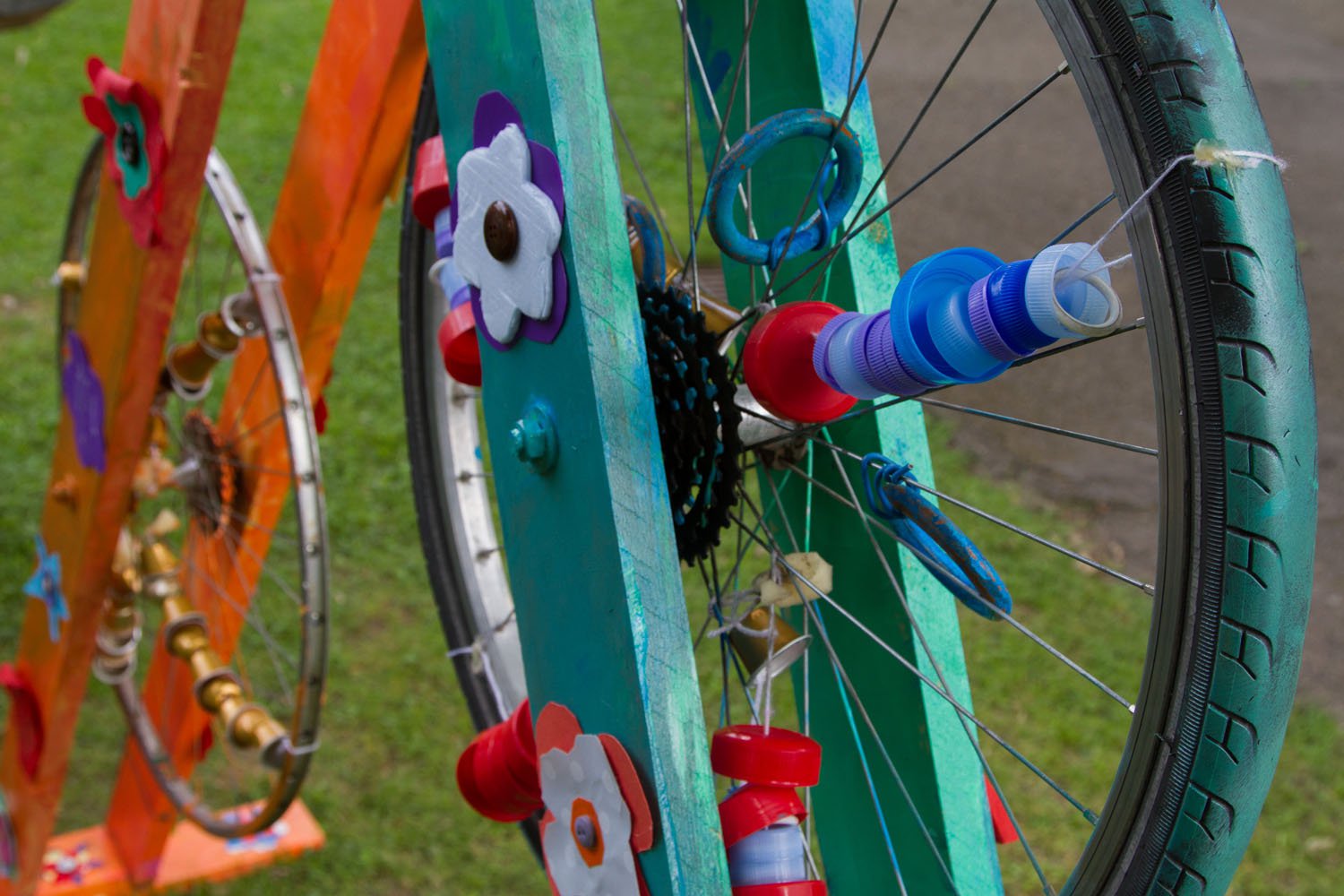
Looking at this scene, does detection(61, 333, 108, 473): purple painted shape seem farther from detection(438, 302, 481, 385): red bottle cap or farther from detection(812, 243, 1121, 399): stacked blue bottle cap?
detection(812, 243, 1121, 399): stacked blue bottle cap

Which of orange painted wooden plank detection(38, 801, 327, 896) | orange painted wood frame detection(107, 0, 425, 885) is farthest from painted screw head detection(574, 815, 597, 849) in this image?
orange painted wooden plank detection(38, 801, 327, 896)

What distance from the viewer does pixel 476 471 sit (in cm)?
130

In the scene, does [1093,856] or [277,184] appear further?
[277,184]

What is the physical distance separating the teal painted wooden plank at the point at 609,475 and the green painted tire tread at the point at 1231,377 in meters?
0.26

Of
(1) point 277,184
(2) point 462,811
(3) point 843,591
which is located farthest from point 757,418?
(1) point 277,184

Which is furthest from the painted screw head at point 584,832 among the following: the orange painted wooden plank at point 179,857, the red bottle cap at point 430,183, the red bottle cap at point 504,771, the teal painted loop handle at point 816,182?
the orange painted wooden plank at point 179,857

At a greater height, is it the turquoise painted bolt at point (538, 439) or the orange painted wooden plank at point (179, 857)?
the turquoise painted bolt at point (538, 439)

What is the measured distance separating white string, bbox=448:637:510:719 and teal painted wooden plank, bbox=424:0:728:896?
1.54 feet

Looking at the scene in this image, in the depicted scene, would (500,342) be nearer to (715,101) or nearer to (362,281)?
(715,101)

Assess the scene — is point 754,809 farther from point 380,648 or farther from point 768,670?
point 380,648

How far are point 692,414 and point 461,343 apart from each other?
19 centimetres

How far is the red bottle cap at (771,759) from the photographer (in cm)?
76

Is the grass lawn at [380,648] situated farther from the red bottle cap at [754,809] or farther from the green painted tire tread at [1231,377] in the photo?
the green painted tire tread at [1231,377]

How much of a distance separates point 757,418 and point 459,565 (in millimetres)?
522
